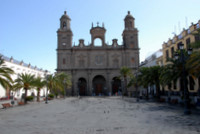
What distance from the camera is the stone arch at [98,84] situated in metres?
58.8

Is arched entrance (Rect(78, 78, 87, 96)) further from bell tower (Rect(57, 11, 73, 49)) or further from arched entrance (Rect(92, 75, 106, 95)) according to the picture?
bell tower (Rect(57, 11, 73, 49))

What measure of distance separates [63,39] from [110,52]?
1536 centimetres

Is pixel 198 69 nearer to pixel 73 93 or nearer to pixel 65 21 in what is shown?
pixel 73 93

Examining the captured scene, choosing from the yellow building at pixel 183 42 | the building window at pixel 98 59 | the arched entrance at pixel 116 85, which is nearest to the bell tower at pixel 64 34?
the building window at pixel 98 59

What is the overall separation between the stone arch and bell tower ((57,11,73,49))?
44.1 feet

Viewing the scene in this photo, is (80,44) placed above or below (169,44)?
above

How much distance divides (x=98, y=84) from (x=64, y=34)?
19155mm

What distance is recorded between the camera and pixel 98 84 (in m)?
59.6

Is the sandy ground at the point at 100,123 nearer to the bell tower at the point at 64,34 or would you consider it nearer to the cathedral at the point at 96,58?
the cathedral at the point at 96,58

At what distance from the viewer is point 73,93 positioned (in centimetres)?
5519

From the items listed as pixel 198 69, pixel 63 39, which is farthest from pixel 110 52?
pixel 198 69

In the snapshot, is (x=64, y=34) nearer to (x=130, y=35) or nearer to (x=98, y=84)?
(x=98, y=84)

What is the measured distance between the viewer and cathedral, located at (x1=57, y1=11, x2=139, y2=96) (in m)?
56.9

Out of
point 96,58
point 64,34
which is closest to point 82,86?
point 96,58
